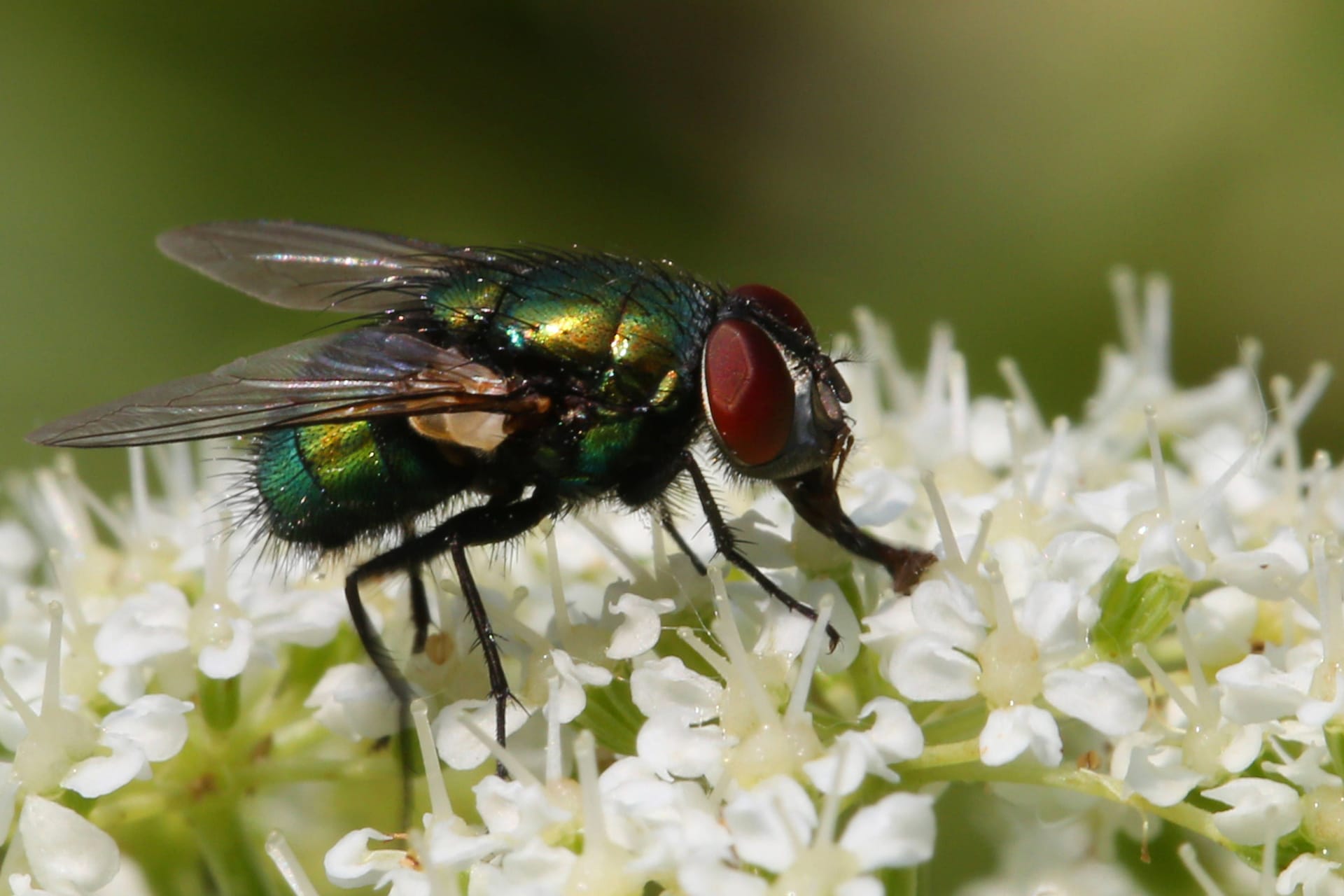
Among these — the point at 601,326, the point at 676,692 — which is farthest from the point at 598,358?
the point at 676,692

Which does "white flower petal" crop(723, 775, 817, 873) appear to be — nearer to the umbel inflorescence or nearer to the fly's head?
the umbel inflorescence

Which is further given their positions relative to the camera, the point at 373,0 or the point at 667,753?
the point at 373,0

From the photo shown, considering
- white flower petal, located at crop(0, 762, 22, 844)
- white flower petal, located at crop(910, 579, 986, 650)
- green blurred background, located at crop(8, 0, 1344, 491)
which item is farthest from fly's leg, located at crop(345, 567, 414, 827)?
green blurred background, located at crop(8, 0, 1344, 491)

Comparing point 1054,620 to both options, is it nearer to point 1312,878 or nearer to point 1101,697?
point 1101,697

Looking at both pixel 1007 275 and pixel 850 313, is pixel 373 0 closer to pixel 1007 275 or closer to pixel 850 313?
pixel 850 313

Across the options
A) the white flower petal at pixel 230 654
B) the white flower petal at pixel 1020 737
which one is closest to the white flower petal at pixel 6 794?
the white flower petal at pixel 230 654

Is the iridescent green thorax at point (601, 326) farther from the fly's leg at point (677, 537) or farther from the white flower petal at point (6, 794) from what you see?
the white flower petal at point (6, 794)

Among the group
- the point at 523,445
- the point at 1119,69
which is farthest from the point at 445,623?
the point at 1119,69
